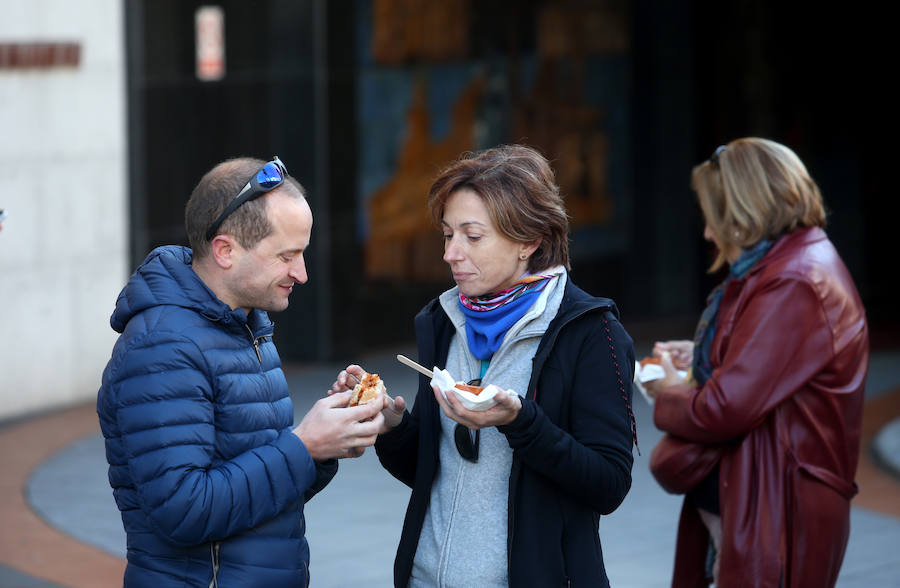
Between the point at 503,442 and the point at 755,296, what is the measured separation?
114 cm

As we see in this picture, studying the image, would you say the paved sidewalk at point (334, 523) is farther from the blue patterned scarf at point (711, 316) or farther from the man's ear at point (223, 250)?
the man's ear at point (223, 250)

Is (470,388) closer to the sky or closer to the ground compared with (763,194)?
closer to the ground

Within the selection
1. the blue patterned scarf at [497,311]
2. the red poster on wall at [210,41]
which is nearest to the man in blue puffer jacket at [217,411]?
the blue patterned scarf at [497,311]

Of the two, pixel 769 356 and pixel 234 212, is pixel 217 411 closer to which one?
pixel 234 212

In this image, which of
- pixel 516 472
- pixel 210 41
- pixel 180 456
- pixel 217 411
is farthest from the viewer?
pixel 210 41

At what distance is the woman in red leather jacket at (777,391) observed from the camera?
4148 millimetres

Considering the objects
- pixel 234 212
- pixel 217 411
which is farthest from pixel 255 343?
pixel 234 212

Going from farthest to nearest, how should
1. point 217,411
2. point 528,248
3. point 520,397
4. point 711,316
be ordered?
point 711,316 → point 528,248 → point 520,397 → point 217,411

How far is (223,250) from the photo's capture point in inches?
126

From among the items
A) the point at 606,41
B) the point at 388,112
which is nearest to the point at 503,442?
the point at 388,112

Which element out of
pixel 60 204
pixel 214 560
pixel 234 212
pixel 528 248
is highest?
pixel 234 212

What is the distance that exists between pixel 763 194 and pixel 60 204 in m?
6.81

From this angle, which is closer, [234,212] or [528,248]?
[234,212]

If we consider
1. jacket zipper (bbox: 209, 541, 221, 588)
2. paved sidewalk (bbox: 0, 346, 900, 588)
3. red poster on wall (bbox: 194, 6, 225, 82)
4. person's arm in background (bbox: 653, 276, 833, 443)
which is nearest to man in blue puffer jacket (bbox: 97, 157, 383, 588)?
jacket zipper (bbox: 209, 541, 221, 588)
